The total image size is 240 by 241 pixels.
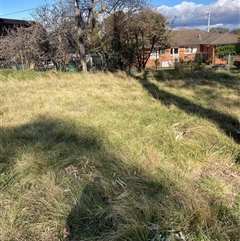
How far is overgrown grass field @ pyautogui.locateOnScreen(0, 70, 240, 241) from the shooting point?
2006 millimetres

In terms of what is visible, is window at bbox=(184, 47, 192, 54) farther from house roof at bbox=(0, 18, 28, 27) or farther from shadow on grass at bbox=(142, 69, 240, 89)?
shadow on grass at bbox=(142, 69, 240, 89)

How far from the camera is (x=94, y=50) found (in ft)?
54.0

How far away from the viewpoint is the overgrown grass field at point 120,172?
201cm

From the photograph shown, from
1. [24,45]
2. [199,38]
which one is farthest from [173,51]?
[24,45]

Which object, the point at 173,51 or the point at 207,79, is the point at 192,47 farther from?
the point at 207,79

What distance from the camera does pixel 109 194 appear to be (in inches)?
96.0

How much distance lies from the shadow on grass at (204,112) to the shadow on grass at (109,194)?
69.0 inches

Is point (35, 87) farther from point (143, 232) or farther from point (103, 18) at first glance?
point (103, 18)

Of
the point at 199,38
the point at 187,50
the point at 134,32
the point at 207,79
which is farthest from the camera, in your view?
the point at 199,38

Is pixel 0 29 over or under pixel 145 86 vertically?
over

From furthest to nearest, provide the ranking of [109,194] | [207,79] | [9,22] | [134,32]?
[9,22], [134,32], [207,79], [109,194]

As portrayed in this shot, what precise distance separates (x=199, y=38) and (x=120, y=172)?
33.5m

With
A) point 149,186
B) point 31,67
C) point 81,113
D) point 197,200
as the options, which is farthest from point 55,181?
point 31,67

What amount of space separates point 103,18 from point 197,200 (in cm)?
1515
